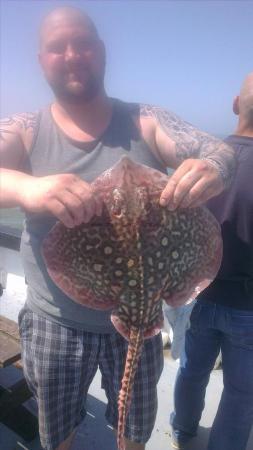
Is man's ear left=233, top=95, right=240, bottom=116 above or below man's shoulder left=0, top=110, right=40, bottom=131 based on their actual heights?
above

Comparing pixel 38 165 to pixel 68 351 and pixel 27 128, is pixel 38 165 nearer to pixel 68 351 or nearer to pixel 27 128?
pixel 27 128

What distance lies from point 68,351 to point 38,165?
1164 mm

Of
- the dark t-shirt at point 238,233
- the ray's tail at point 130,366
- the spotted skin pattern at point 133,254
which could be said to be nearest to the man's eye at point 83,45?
the spotted skin pattern at point 133,254

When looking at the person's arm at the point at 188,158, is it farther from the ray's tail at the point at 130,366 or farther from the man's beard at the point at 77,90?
the ray's tail at the point at 130,366

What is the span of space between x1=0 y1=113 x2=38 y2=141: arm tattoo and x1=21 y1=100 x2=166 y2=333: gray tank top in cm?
4

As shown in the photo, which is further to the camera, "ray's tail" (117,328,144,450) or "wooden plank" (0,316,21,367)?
"wooden plank" (0,316,21,367)

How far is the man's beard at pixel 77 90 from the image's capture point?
7.43 feet

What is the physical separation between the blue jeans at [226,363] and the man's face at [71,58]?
1754mm

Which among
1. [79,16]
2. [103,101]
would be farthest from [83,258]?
[79,16]

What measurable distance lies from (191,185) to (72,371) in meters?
1.47

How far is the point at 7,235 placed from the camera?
5992 millimetres

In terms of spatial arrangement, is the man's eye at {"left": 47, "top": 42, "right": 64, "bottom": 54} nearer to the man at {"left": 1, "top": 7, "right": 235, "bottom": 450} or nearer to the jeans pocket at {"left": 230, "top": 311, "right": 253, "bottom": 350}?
the man at {"left": 1, "top": 7, "right": 235, "bottom": 450}

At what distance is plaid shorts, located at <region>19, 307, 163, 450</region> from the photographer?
2525 millimetres

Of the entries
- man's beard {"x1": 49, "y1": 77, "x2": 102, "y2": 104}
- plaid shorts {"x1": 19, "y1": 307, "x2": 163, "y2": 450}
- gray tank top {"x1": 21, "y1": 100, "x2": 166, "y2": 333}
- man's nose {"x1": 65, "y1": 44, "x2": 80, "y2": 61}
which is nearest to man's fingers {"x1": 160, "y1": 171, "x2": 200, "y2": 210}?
gray tank top {"x1": 21, "y1": 100, "x2": 166, "y2": 333}
